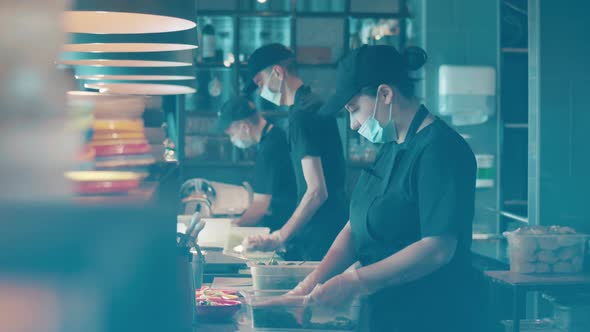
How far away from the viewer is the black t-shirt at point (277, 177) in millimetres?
3633

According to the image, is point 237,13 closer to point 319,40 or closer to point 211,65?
point 211,65

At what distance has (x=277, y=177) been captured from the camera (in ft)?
11.9

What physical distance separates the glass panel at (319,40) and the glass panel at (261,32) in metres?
0.13

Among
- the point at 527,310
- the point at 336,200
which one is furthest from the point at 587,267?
the point at 336,200

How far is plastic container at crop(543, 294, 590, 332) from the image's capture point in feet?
8.63

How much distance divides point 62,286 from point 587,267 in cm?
353

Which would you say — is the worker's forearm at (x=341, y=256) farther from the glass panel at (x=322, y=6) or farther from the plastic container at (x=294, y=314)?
the glass panel at (x=322, y=6)

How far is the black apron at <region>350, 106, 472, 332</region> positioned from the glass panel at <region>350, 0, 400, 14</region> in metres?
4.60

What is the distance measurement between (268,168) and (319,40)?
3.02 meters

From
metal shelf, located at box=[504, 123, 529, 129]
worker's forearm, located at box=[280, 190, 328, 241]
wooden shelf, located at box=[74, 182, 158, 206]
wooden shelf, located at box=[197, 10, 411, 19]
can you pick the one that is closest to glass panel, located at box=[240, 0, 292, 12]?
wooden shelf, located at box=[197, 10, 411, 19]

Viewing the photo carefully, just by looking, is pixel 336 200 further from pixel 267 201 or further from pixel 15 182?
pixel 15 182

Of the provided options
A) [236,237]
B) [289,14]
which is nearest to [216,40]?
[289,14]

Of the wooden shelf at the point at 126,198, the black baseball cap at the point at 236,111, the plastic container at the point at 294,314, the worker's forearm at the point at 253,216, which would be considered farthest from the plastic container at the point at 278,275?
the black baseball cap at the point at 236,111

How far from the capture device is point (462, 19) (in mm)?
6398
